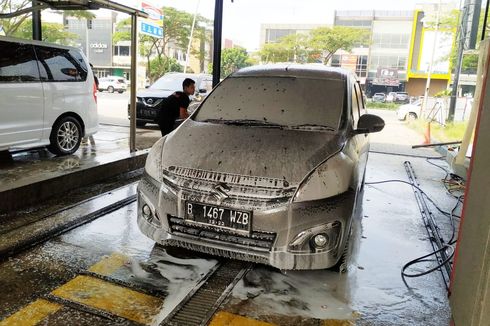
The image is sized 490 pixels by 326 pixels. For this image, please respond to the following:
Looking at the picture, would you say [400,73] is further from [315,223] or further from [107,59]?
[315,223]

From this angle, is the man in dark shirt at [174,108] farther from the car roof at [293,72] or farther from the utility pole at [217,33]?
the car roof at [293,72]

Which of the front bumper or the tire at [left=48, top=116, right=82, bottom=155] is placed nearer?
the front bumper

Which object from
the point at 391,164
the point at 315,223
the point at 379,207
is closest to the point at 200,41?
the point at 391,164

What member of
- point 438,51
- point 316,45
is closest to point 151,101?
point 316,45

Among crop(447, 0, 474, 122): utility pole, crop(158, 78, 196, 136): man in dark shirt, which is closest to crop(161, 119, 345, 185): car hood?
crop(158, 78, 196, 136): man in dark shirt

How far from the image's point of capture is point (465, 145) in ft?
15.2

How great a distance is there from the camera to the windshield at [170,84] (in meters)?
12.3

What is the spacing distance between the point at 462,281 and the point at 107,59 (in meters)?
49.4

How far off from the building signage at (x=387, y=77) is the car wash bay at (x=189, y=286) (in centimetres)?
4538

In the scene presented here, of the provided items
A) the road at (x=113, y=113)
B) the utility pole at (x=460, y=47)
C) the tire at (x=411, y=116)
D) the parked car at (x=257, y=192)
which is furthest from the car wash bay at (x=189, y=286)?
the tire at (x=411, y=116)

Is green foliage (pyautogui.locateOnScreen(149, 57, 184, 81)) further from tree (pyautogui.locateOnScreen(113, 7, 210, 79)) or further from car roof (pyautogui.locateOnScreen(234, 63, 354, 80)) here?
car roof (pyautogui.locateOnScreen(234, 63, 354, 80))

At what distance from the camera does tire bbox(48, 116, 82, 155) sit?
6.77 m

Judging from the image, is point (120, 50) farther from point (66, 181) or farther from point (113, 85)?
point (66, 181)

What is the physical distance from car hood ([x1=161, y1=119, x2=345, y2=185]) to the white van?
352 cm
